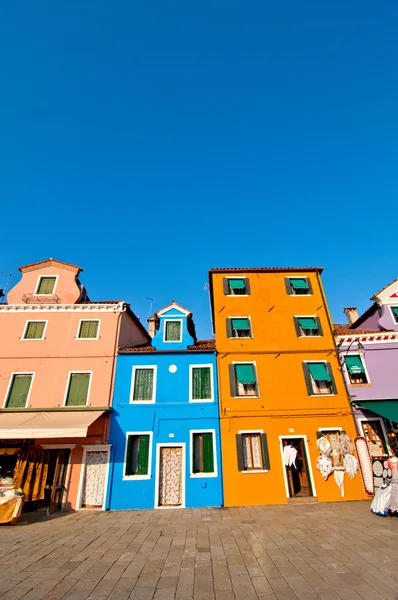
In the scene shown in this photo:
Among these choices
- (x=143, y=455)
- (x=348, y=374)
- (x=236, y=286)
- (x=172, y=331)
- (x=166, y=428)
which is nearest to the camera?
(x=143, y=455)

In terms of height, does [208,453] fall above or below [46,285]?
below

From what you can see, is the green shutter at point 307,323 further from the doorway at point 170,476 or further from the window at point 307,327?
the doorway at point 170,476

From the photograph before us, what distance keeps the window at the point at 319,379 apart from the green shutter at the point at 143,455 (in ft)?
29.3

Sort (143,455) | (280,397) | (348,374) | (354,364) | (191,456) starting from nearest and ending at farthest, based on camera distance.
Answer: (191,456), (143,455), (280,397), (348,374), (354,364)

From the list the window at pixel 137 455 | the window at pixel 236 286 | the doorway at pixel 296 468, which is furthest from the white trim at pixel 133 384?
the doorway at pixel 296 468

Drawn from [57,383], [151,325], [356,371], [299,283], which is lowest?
[57,383]

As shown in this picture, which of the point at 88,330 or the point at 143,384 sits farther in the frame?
the point at 88,330

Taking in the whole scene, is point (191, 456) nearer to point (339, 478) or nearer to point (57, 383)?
point (339, 478)

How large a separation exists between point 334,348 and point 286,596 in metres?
13.2

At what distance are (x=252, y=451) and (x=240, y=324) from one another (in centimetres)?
686

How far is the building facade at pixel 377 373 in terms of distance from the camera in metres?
14.5

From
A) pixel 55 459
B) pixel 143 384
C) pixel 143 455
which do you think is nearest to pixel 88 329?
pixel 143 384

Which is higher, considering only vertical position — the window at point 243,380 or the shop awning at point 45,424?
the window at point 243,380

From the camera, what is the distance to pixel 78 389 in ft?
50.8
